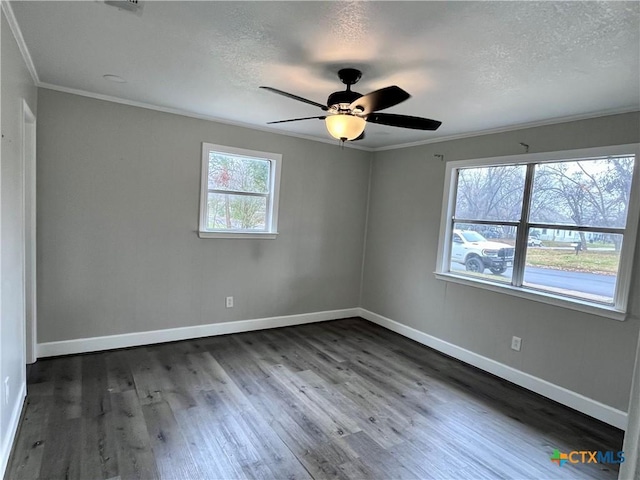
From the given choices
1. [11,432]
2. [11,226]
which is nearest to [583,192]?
[11,226]

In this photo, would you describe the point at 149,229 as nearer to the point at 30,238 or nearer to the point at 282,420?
the point at 30,238

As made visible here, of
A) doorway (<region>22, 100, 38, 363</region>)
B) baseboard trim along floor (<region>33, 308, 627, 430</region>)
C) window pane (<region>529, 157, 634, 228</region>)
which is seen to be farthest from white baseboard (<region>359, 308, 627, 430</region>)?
doorway (<region>22, 100, 38, 363</region>)

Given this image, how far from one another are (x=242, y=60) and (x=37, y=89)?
207 cm

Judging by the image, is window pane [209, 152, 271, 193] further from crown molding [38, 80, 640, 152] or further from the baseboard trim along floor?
the baseboard trim along floor

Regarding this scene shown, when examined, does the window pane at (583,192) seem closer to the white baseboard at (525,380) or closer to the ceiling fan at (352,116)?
the white baseboard at (525,380)

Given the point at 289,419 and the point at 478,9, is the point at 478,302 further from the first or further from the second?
the point at 478,9

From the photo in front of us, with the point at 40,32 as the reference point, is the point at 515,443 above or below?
below

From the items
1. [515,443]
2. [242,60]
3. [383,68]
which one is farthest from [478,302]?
[242,60]

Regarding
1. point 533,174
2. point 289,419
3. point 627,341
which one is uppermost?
point 533,174

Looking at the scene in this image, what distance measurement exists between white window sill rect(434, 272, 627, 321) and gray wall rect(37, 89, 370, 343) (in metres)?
1.90

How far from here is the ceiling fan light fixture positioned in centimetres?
230

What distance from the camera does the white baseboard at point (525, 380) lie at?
9.25 ft

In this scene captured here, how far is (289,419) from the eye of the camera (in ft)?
8.57

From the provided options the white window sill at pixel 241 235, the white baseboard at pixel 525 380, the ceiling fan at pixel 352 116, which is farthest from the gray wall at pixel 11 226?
the white baseboard at pixel 525 380
